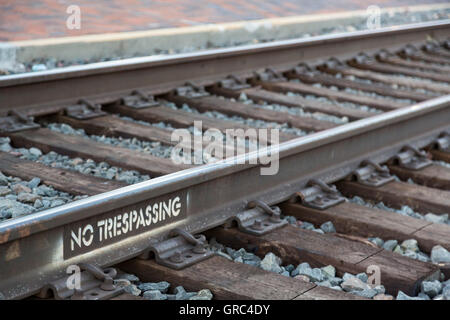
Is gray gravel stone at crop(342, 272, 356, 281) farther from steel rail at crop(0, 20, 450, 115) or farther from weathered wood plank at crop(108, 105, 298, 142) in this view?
steel rail at crop(0, 20, 450, 115)

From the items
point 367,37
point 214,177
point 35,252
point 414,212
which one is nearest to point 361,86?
point 367,37

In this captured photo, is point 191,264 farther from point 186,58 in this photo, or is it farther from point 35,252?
point 186,58

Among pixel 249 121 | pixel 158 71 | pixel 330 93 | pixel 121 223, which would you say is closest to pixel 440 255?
pixel 121 223

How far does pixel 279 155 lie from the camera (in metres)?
4.06

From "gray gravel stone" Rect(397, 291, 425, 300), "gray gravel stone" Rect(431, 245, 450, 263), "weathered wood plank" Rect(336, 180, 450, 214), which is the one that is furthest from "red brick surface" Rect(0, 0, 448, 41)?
"gray gravel stone" Rect(397, 291, 425, 300)

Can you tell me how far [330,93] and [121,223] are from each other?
3.88 meters

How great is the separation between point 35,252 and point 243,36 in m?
7.62

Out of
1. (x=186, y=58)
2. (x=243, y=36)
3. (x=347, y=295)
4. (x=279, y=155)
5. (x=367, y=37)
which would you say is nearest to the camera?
(x=347, y=295)

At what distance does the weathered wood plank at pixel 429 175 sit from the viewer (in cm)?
464

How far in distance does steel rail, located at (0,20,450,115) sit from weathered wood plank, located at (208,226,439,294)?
6.94 feet

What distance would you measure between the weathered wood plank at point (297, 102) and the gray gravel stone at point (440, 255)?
8.31 ft

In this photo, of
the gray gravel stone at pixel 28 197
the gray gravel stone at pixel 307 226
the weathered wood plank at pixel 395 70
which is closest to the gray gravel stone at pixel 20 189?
the gray gravel stone at pixel 28 197

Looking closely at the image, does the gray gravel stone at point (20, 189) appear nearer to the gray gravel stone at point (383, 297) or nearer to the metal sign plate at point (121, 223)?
the metal sign plate at point (121, 223)

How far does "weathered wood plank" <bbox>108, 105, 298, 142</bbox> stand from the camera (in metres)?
5.39
